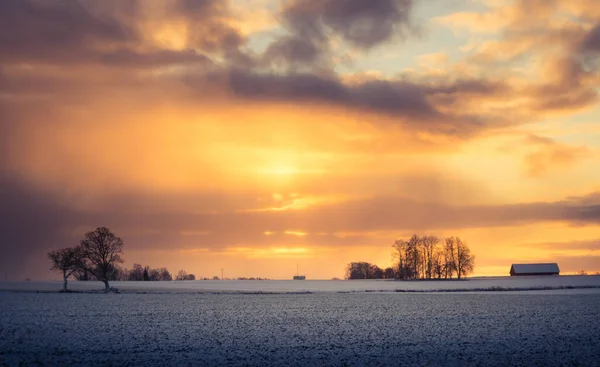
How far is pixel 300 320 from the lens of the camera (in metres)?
55.8

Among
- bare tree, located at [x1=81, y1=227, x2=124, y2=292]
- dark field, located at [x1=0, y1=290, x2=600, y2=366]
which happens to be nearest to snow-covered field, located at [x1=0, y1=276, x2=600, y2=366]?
dark field, located at [x1=0, y1=290, x2=600, y2=366]

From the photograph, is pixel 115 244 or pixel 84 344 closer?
pixel 84 344

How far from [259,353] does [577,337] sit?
21.4 meters

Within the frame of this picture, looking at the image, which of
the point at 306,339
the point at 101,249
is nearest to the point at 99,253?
the point at 101,249

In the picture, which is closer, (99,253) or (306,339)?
(306,339)

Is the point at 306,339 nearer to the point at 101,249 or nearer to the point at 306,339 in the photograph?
the point at 306,339

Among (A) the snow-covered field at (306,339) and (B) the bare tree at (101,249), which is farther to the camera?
(B) the bare tree at (101,249)

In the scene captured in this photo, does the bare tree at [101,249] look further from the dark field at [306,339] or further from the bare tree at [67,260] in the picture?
the dark field at [306,339]

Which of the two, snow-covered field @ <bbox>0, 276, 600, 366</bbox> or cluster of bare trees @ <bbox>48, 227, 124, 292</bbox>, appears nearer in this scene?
snow-covered field @ <bbox>0, 276, 600, 366</bbox>

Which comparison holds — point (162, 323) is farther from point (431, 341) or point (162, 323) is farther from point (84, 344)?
point (431, 341)

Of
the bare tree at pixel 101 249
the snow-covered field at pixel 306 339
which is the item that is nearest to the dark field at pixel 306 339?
the snow-covered field at pixel 306 339

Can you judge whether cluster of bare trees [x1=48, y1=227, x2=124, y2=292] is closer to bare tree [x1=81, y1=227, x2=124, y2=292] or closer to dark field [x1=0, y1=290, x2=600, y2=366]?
bare tree [x1=81, y1=227, x2=124, y2=292]

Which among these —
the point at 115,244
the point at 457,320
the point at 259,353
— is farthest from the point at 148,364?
the point at 115,244

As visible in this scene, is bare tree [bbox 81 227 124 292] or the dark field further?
bare tree [bbox 81 227 124 292]
